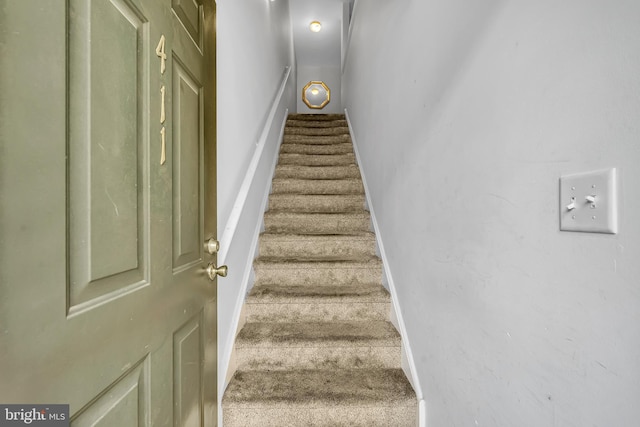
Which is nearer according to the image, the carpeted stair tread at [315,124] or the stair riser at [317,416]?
the stair riser at [317,416]

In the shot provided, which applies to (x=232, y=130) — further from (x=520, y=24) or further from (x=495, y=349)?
(x=495, y=349)

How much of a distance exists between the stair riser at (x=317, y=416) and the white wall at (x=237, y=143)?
172 millimetres

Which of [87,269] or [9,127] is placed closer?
[9,127]

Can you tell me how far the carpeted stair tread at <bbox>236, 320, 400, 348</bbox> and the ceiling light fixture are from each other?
5.02 meters

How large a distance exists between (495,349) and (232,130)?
4.55 feet

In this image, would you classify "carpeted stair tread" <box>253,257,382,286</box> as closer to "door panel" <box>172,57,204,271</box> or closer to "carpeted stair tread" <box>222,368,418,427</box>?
"carpeted stair tread" <box>222,368,418,427</box>

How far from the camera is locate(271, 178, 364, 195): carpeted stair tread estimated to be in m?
2.55

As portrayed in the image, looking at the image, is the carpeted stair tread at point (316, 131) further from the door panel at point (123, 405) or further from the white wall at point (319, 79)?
the door panel at point (123, 405)

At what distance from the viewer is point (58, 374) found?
396 millimetres

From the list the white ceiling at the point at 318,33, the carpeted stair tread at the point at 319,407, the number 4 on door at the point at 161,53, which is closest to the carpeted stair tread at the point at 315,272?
the carpeted stair tread at the point at 319,407

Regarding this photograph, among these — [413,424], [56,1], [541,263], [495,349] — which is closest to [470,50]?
[541,263]

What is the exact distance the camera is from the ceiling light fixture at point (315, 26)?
475 cm

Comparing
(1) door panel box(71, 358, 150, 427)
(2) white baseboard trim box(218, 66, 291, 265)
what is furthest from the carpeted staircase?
(1) door panel box(71, 358, 150, 427)

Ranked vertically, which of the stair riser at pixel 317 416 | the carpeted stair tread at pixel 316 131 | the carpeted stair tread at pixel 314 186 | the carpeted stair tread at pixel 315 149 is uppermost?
the carpeted stair tread at pixel 316 131
